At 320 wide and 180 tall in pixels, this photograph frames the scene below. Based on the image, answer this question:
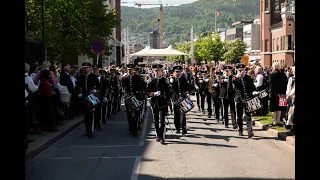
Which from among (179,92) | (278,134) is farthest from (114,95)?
(278,134)

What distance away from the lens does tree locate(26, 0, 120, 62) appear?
25.8m

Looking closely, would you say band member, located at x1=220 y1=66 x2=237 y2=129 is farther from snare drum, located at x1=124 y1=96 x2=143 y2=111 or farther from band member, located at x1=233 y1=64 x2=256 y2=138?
snare drum, located at x1=124 y1=96 x2=143 y2=111

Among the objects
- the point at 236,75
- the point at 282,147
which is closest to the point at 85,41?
the point at 236,75

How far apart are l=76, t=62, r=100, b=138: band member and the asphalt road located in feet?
1.36

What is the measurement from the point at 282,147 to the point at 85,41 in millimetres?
A: 18992

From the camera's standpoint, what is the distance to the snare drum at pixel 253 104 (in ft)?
43.4

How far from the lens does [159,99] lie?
13281 mm

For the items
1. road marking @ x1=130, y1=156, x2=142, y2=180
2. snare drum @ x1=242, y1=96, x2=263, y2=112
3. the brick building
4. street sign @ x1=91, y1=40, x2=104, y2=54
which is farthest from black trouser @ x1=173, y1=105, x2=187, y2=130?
the brick building

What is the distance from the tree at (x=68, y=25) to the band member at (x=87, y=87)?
36.4 ft

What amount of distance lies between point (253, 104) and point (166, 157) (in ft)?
12.8
